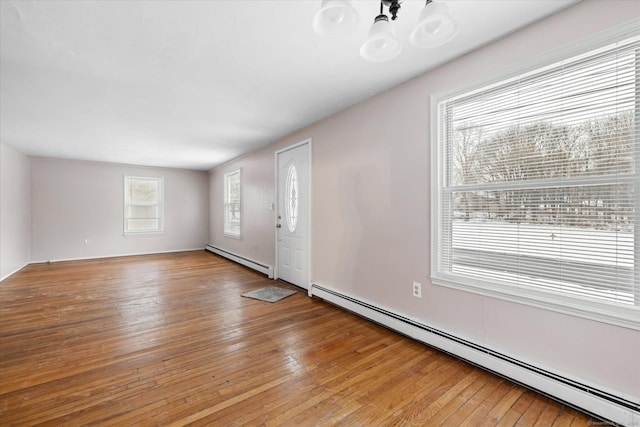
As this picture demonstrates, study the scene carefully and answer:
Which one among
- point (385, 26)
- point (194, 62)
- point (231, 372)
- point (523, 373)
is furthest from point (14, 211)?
point (523, 373)

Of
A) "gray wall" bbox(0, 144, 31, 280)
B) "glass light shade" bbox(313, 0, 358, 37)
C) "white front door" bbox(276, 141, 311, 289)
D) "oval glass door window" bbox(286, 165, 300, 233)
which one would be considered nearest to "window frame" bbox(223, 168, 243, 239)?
"white front door" bbox(276, 141, 311, 289)

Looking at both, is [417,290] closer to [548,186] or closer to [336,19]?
[548,186]

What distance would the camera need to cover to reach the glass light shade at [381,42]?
1.24 metres

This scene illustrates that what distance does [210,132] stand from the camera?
167 inches

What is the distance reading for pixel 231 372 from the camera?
6.56ft

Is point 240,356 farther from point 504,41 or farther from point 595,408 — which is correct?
point 504,41

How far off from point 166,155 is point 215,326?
446 cm

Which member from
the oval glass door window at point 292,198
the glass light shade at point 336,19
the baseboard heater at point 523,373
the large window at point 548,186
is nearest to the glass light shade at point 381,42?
the glass light shade at point 336,19

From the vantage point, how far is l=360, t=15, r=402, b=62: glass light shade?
124 centimetres

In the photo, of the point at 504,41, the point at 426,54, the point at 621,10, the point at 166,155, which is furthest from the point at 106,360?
the point at 166,155

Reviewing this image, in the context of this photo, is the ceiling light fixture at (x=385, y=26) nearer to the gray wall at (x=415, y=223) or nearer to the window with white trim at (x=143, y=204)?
the gray wall at (x=415, y=223)

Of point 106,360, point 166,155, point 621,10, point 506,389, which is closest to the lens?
point 621,10

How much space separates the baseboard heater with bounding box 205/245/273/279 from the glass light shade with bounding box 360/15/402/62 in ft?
13.1

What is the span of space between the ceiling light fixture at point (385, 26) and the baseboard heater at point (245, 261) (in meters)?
4.03
